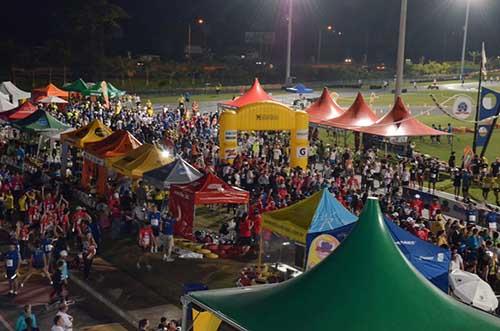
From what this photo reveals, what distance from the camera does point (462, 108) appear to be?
28.7m

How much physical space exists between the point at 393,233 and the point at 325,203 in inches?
91.6

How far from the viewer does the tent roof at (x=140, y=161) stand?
2105 cm

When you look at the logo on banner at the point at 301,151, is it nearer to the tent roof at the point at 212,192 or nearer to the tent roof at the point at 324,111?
the tent roof at the point at 324,111

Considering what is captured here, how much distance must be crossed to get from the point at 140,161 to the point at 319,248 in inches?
348

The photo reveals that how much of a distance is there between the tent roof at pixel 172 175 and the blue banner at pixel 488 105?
537 inches

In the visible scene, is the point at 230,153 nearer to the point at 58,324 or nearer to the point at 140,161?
the point at 140,161

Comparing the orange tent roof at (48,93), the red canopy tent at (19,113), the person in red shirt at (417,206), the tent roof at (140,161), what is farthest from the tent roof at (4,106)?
the person in red shirt at (417,206)

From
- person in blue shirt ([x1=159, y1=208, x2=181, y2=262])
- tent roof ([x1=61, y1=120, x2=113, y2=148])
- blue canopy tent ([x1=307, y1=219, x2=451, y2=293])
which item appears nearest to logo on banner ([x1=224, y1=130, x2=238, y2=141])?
tent roof ([x1=61, y1=120, x2=113, y2=148])

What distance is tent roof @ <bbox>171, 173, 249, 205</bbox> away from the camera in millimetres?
18422

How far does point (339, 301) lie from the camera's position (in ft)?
26.2

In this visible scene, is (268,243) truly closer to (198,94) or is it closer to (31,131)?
(31,131)

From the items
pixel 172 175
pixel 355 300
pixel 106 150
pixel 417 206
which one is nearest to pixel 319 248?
pixel 355 300

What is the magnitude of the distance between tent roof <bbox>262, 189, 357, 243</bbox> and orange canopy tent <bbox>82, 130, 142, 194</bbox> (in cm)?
875

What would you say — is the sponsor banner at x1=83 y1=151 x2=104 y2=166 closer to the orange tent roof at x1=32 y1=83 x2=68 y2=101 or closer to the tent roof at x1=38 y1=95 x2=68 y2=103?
the tent roof at x1=38 y1=95 x2=68 y2=103
